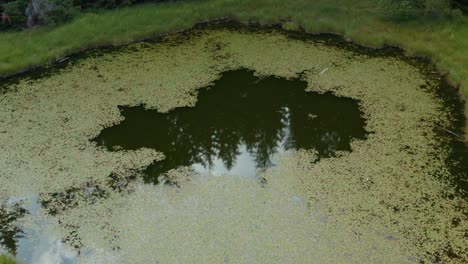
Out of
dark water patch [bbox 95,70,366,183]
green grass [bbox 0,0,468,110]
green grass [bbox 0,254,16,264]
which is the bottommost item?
dark water patch [bbox 95,70,366,183]

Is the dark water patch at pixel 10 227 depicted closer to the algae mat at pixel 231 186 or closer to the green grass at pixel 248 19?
the algae mat at pixel 231 186

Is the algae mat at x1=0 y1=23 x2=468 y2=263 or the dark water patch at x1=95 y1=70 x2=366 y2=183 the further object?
the dark water patch at x1=95 y1=70 x2=366 y2=183

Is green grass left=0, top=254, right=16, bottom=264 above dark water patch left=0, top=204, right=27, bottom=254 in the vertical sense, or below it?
above

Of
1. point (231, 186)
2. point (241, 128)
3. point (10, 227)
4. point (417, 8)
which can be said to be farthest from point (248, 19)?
point (10, 227)

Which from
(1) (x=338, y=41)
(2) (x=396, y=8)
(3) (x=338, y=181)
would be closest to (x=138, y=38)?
(1) (x=338, y=41)

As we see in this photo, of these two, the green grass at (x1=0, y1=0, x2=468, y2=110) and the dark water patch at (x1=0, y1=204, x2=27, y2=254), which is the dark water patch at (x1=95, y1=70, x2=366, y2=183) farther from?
the green grass at (x1=0, y1=0, x2=468, y2=110)

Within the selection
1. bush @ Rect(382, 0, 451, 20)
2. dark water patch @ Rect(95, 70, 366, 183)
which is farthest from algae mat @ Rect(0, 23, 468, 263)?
bush @ Rect(382, 0, 451, 20)
